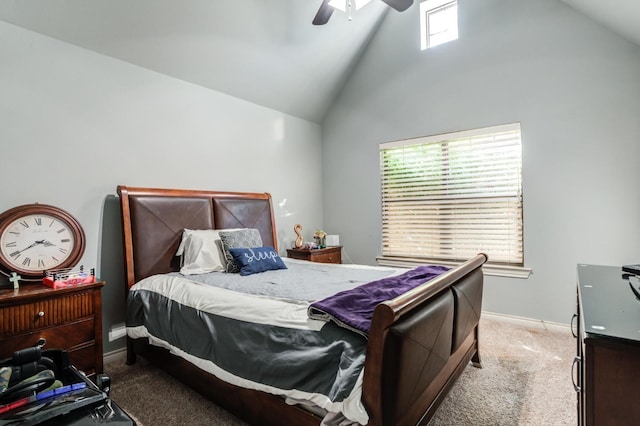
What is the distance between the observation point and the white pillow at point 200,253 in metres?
2.81

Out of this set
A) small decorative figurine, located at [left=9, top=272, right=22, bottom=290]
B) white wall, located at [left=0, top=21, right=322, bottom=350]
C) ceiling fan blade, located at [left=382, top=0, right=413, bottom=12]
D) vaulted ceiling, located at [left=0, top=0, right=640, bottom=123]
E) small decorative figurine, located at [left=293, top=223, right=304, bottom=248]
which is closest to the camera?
small decorative figurine, located at [left=9, top=272, right=22, bottom=290]

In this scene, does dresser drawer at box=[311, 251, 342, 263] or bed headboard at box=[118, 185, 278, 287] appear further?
dresser drawer at box=[311, 251, 342, 263]

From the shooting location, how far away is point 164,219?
2.90 metres

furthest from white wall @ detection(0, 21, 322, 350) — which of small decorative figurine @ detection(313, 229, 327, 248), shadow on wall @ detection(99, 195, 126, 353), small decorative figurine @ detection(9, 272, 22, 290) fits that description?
small decorative figurine @ detection(313, 229, 327, 248)

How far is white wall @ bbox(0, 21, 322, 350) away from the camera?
7.46ft

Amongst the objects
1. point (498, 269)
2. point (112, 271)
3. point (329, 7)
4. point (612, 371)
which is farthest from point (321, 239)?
point (612, 371)

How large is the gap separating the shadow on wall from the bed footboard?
2.48m

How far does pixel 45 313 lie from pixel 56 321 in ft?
0.29

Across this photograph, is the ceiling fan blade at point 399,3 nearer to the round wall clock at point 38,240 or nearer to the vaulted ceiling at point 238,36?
the vaulted ceiling at point 238,36

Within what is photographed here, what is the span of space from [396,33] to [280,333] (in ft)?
13.3

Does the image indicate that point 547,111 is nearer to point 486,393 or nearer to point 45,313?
point 486,393

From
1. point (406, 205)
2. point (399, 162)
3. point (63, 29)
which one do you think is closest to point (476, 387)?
point (406, 205)

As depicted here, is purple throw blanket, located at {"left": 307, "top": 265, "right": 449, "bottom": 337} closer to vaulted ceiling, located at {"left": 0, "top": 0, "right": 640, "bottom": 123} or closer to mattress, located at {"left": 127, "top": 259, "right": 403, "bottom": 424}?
mattress, located at {"left": 127, "top": 259, "right": 403, "bottom": 424}

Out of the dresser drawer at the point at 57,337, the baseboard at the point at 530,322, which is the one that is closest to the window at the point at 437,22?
the baseboard at the point at 530,322
